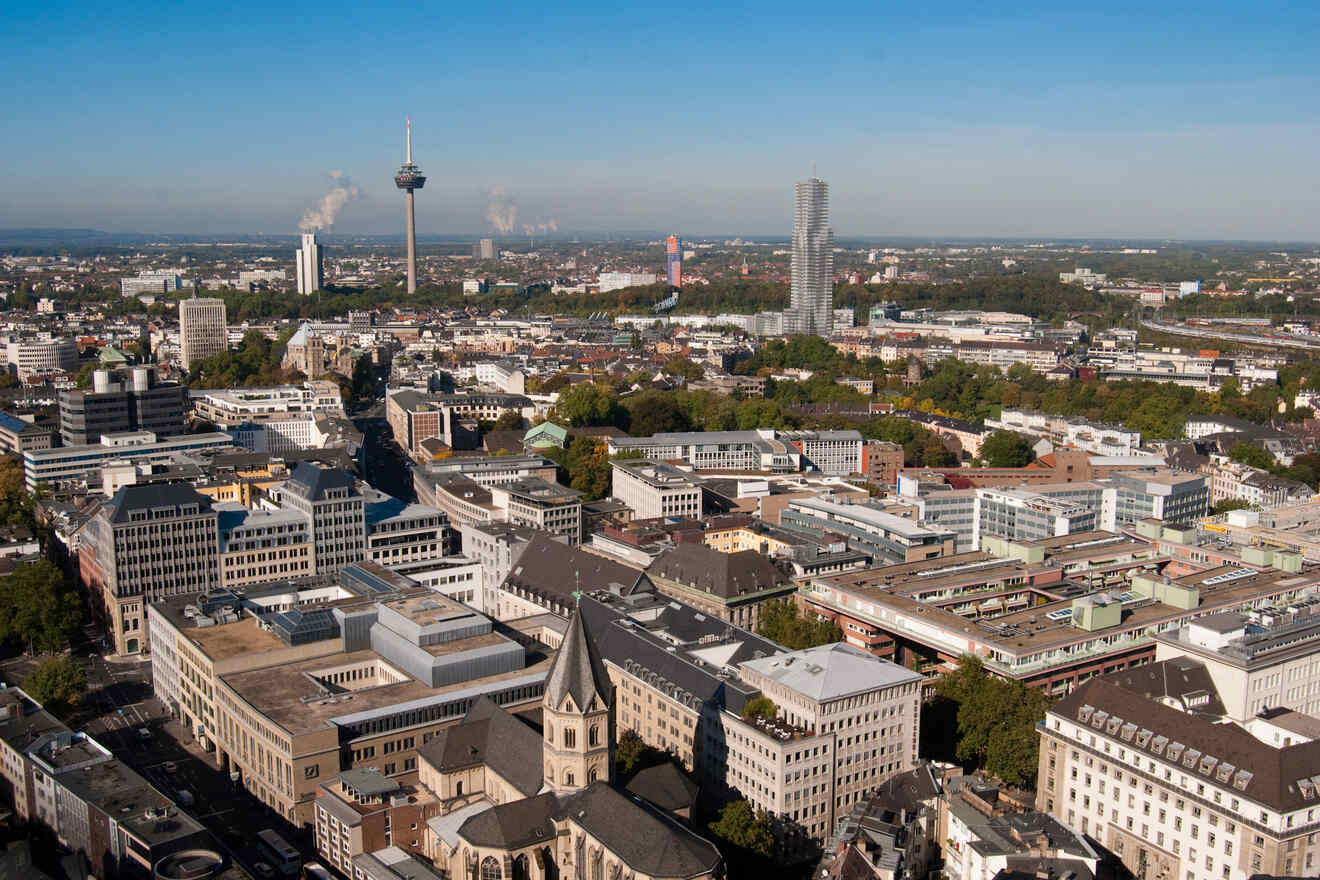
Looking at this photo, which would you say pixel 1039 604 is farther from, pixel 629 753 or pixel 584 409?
pixel 584 409

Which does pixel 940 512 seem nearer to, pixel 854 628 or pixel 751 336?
pixel 854 628

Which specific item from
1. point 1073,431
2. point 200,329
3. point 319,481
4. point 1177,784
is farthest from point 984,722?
point 200,329

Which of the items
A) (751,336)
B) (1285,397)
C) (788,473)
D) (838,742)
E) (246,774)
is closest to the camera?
(838,742)

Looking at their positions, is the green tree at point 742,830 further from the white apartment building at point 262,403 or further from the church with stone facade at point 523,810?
the white apartment building at point 262,403

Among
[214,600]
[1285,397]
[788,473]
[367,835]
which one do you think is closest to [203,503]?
[214,600]

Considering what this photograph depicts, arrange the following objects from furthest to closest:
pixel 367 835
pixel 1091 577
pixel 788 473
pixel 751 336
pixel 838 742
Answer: pixel 751 336 → pixel 788 473 → pixel 1091 577 → pixel 838 742 → pixel 367 835
